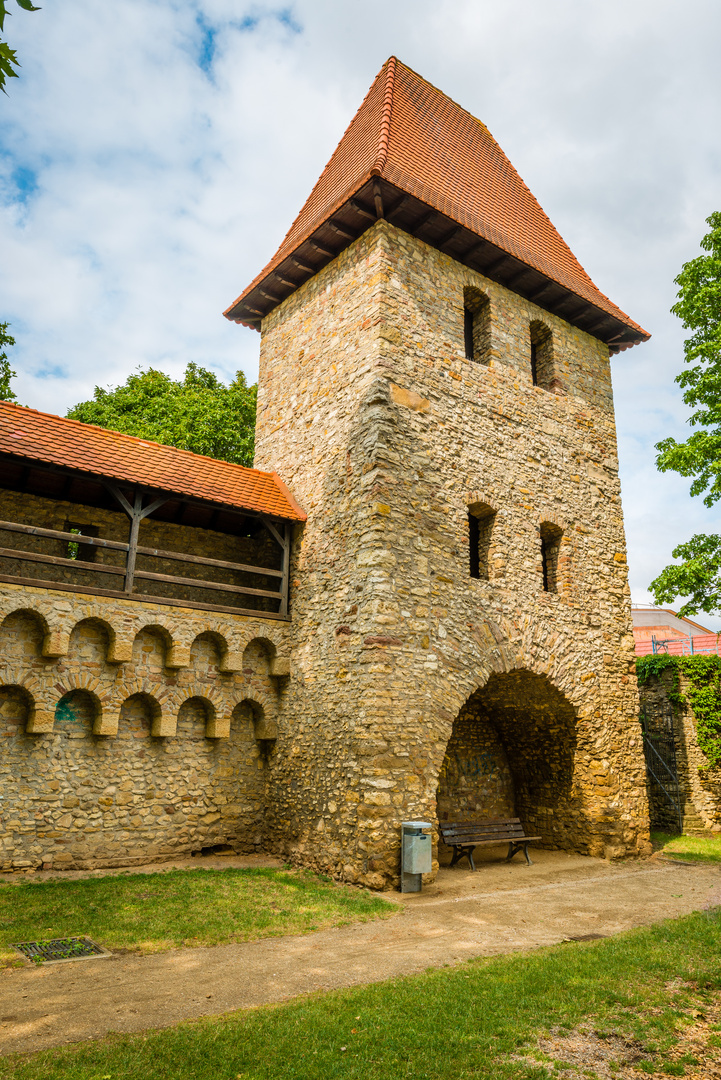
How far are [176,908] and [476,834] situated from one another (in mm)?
4283

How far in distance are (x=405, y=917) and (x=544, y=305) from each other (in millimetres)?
9607

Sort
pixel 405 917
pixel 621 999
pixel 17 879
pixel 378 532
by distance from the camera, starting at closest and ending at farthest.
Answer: pixel 621 999
pixel 405 917
pixel 17 879
pixel 378 532

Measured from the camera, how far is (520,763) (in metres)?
11.1

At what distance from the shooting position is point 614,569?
11359mm

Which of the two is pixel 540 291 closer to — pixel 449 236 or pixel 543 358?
pixel 543 358

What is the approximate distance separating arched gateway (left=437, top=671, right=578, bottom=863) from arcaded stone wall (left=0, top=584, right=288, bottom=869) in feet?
10.1

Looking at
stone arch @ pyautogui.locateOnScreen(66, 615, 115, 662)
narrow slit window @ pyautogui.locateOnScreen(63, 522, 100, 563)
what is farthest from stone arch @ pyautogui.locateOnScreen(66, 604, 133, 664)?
narrow slit window @ pyautogui.locateOnScreen(63, 522, 100, 563)

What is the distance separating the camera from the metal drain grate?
4902mm

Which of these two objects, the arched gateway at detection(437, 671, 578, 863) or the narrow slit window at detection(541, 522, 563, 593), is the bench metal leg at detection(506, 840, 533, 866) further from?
the narrow slit window at detection(541, 522, 563, 593)

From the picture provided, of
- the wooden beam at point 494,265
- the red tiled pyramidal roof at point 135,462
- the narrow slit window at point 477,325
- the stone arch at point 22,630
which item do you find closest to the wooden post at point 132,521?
the red tiled pyramidal roof at point 135,462

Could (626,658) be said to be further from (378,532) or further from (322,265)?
(322,265)

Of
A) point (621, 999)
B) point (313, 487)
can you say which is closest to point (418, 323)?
point (313, 487)

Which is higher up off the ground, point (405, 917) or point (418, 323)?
point (418, 323)

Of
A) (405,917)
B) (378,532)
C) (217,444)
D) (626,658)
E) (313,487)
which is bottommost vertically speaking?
(405,917)
